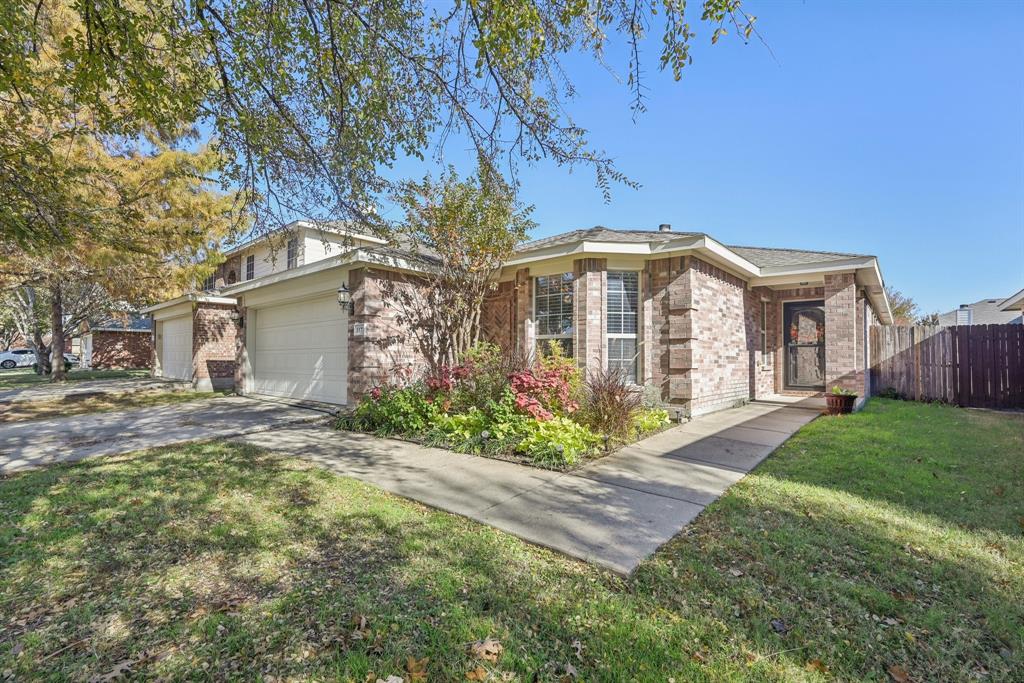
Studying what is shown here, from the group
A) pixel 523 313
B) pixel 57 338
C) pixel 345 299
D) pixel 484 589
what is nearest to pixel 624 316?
pixel 523 313

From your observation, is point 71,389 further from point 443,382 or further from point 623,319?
point 623,319

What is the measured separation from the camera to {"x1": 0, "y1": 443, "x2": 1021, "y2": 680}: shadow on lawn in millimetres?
2055

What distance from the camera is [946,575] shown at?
274 centimetres

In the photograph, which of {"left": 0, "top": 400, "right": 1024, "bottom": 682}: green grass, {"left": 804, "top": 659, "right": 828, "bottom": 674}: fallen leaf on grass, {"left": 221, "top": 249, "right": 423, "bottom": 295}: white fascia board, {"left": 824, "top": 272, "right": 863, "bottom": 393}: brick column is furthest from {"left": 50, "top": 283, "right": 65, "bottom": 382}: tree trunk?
{"left": 824, "top": 272, "right": 863, "bottom": 393}: brick column

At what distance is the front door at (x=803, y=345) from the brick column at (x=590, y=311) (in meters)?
6.68

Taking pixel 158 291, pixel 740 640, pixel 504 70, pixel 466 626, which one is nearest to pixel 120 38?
pixel 504 70

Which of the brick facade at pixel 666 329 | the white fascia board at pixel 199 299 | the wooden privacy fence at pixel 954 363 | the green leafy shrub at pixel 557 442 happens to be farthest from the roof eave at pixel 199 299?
the wooden privacy fence at pixel 954 363

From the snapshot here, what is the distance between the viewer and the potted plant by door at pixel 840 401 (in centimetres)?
846

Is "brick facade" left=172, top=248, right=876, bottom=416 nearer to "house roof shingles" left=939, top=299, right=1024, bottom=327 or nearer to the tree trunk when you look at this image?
the tree trunk

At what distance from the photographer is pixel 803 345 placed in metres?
12.0

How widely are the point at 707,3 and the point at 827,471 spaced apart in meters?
4.79

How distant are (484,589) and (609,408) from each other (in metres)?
4.15

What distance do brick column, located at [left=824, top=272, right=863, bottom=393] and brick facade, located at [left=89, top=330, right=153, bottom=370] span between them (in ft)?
107

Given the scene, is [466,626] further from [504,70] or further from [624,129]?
[624,129]
